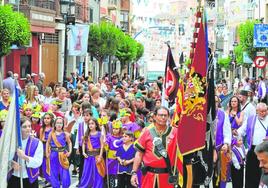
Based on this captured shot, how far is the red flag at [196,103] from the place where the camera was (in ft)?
34.0

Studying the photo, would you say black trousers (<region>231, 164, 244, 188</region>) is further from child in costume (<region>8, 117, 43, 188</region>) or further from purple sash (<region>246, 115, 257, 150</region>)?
child in costume (<region>8, 117, 43, 188</region>)

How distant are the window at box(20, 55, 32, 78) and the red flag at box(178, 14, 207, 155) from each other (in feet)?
94.6

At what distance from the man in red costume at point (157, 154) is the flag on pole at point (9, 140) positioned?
1.62 m

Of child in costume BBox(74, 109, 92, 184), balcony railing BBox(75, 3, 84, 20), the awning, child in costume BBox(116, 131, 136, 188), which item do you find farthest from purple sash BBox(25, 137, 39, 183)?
balcony railing BBox(75, 3, 84, 20)

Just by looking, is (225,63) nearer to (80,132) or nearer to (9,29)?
(9,29)

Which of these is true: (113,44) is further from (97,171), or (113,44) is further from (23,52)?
(97,171)

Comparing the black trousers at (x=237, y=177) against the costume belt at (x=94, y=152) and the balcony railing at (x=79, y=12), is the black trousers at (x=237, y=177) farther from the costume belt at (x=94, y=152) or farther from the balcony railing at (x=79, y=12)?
the balcony railing at (x=79, y=12)

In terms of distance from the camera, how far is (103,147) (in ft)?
45.2

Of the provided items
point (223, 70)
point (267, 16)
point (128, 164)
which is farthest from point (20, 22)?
point (223, 70)

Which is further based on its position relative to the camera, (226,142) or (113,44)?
(113,44)

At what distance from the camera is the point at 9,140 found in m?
10.2

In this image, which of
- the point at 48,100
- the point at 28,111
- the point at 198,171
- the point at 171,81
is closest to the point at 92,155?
the point at 28,111

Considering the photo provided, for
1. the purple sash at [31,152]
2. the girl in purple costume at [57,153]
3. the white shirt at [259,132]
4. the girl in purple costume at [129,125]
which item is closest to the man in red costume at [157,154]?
the purple sash at [31,152]

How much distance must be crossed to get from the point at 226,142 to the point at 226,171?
68 cm
